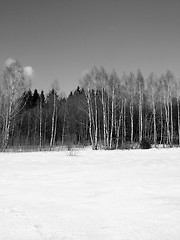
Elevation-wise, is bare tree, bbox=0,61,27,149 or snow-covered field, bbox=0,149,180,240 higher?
bare tree, bbox=0,61,27,149

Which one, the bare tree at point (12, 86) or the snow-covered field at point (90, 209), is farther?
the bare tree at point (12, 86)

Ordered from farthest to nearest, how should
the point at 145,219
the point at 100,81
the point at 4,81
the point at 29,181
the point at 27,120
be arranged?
1. the point at 27,120
2. the point at 100,81
3. the point at 4,81
4. the point at 29,181
5. the point at 145,219

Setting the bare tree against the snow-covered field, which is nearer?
the snow-covered field

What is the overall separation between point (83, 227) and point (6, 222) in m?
1.01

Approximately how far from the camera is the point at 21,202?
3656 millimetres

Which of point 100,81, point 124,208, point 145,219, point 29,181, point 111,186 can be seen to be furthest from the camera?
point 100,81

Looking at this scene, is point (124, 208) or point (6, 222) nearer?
point (6, 222)

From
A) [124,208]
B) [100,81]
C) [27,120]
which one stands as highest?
[100,81]

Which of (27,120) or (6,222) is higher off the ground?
(27,120)

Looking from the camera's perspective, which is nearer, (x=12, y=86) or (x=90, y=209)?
(x=90, y=209)

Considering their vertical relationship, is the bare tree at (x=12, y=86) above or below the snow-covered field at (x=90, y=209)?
above

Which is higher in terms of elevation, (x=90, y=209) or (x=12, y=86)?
(x=12, y=86)

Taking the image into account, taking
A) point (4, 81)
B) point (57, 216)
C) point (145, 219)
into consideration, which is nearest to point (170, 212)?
point (145, 219)

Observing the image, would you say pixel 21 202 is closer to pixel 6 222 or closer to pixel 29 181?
pixel 6 222
